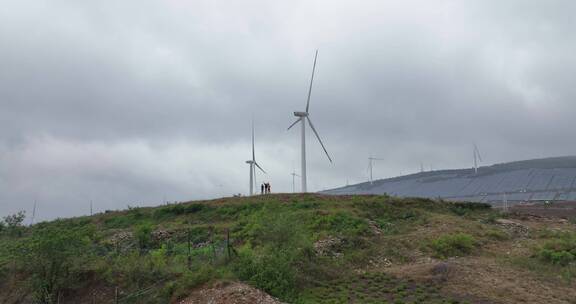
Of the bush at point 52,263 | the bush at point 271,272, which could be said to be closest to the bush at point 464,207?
the bush at point 271,272

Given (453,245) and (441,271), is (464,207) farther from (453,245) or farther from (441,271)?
(441,271)

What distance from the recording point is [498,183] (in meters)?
77.5

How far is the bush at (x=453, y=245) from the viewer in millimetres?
28391

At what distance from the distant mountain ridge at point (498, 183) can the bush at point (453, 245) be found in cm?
4083

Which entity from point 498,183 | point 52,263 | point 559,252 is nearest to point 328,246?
point 559,252

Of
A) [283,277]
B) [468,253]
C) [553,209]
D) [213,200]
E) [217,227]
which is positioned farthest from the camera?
[553,209]

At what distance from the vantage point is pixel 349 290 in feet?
73.7

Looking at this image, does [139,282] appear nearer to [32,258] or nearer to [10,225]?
[32,258]

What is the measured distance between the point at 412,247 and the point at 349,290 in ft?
27.7

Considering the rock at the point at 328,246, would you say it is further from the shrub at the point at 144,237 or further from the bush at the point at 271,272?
the shrub at the point at 144,237

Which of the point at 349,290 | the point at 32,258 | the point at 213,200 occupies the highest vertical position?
the point at 213,200

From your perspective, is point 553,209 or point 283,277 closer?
point 283,277

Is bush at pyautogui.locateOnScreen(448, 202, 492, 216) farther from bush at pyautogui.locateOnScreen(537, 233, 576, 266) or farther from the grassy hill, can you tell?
bush at pyautogui.locateOnScreen(537, 233, 576, 266)

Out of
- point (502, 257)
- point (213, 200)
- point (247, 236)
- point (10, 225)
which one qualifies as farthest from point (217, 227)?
point (10, 225)
